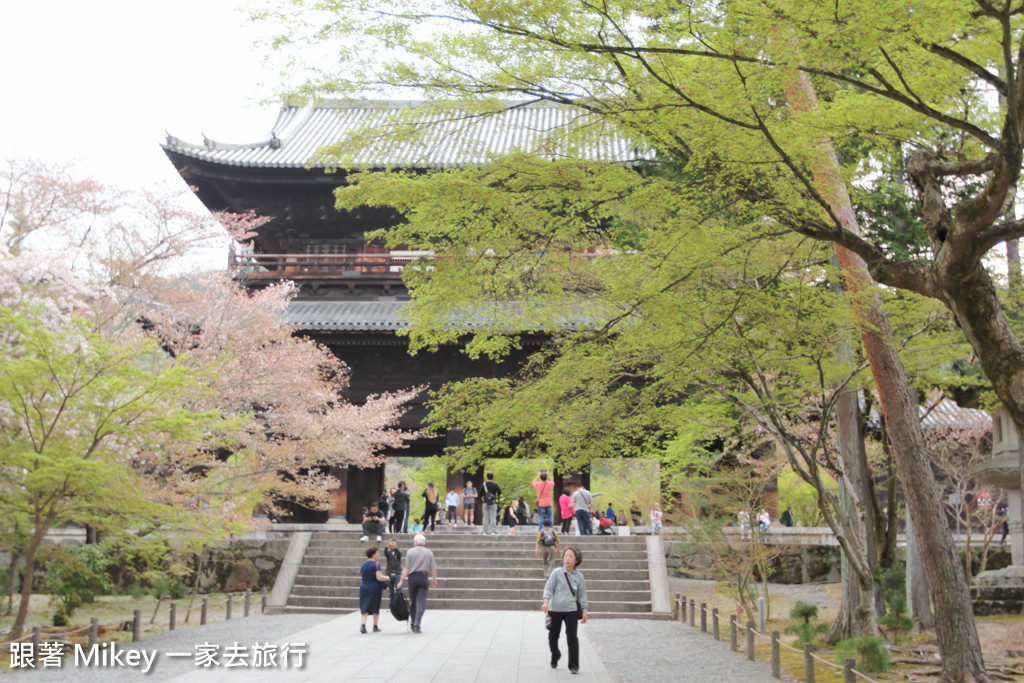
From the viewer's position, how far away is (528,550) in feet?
58.8

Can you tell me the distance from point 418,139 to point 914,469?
6.25 meters

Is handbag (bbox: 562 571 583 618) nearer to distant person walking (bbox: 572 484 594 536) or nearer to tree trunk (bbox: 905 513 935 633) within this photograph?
tree trunk (bbox: 905 513 935 633)

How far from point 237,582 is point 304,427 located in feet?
15.7

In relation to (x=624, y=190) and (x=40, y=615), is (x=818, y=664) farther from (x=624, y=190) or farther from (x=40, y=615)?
(x=40, y=615)

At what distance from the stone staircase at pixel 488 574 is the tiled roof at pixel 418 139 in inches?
336

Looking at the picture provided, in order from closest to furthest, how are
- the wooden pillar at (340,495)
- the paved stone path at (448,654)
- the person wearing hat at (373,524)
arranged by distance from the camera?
the paved stone path at (448,654), the person wearing hat at (373,524), the wooden pillar at (340,495)

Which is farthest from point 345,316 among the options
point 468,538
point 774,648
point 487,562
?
point 774,648

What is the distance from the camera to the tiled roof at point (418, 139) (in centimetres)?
743

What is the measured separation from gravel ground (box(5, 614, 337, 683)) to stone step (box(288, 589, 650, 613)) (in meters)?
0.70

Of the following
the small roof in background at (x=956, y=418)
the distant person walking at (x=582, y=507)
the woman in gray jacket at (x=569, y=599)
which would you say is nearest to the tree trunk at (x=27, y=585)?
the woman in gray jacket at (x=569, y=599)

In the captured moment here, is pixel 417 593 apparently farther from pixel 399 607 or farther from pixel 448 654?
pixel 448 654

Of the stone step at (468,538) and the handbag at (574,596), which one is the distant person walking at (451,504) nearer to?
the stone step at (468,538)

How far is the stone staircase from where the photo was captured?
1585cm

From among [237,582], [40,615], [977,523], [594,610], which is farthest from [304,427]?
[977,523]
